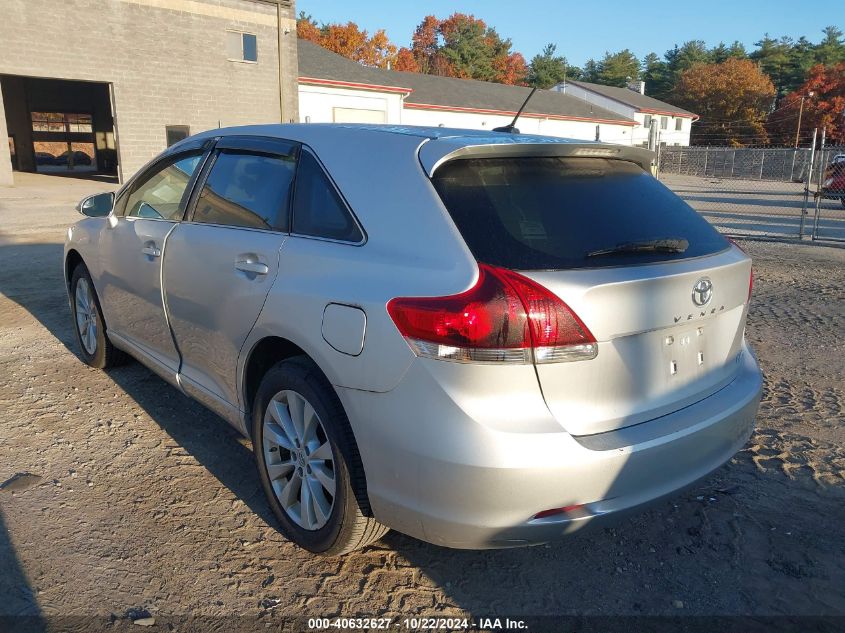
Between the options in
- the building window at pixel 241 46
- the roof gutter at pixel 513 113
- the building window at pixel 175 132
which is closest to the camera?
the building window at pixel 175 132

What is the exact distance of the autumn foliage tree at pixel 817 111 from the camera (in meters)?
55.4

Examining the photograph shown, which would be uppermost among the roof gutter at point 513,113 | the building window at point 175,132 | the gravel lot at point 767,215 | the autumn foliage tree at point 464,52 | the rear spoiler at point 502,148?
the autumn foliage tree at point 464,52

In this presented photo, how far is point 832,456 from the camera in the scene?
3.73m

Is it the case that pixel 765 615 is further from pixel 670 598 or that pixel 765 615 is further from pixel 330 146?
pixel 330 146

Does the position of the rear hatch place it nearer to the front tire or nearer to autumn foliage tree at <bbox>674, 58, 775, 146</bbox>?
the front tire

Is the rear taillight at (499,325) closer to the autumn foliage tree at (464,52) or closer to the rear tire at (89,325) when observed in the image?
the rear tire at (89,325)

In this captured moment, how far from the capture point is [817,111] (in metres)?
56.8

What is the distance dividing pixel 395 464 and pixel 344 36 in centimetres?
5931

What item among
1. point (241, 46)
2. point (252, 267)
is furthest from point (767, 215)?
point (241, 46)

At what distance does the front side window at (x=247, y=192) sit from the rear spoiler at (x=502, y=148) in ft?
2.55

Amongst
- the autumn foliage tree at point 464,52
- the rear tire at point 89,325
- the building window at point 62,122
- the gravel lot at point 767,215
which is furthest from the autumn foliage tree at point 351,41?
the rear tire at point 89,325

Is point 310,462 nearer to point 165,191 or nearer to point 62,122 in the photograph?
point 165,191

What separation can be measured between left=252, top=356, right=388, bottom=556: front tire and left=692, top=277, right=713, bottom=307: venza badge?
1.39 metres

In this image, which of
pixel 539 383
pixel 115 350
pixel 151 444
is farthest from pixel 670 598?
pixel 115 350
